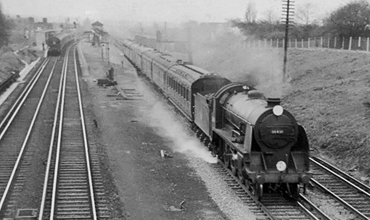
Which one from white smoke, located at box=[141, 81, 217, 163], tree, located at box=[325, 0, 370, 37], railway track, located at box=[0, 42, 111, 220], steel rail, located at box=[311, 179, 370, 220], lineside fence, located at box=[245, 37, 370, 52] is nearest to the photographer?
steel rail, located at box=[311, 179, 370, 220]

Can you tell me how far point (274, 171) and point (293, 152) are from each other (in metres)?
0.89

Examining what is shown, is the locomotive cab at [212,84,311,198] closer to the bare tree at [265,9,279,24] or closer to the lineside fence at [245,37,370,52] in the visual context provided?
the lineside fence at [245,37,370,52]

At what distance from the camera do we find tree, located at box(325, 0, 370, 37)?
41656mm

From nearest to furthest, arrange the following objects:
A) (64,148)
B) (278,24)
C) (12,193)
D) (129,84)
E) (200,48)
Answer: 1. (12,193)
2. (64,148)
3. (129,84)
4. (200,48)
5. (278,24)

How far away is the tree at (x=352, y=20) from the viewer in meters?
41.7

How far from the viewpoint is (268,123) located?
12.4 metres

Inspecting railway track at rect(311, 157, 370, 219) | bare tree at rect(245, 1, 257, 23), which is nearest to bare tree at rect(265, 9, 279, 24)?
bare tree at rect(245, 1, 257, 23)

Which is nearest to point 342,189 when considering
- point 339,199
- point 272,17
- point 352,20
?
point 339,199

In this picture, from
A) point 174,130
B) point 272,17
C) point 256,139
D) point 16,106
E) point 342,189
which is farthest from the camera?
point 272,17

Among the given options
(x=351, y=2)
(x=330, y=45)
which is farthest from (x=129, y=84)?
(x=351, y=2)

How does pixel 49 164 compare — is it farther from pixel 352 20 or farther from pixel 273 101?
pixel 352 20

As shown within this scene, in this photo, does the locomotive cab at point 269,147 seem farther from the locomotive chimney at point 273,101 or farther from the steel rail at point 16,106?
the steel rail at point 16,106

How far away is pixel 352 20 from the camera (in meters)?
42.1

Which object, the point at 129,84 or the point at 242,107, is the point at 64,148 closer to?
the point at 242,107
